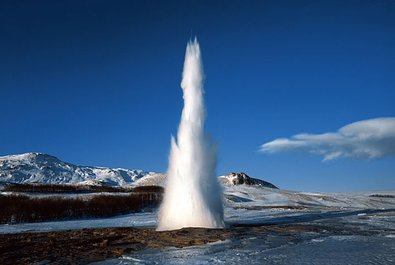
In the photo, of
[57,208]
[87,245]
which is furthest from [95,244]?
[57,208]

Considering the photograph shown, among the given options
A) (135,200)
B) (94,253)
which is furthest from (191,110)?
(135,200)

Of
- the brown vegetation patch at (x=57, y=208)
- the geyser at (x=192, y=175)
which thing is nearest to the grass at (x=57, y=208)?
the brown vegetation patch at (x=57, y=208)

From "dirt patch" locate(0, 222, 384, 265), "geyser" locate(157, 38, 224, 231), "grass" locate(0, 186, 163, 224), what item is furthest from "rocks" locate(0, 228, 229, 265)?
"grass" locate(0, 186, 163, 224)

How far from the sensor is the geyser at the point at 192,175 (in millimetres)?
22250

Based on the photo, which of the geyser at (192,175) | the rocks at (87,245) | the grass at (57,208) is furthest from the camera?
the grass at (57,208)

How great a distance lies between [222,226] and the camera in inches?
891

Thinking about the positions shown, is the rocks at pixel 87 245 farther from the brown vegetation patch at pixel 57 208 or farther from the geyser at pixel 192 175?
the brown vegetation patch at pixel 57 208

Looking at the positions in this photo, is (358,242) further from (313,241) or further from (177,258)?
(177,258)

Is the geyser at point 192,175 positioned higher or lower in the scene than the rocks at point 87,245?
higher

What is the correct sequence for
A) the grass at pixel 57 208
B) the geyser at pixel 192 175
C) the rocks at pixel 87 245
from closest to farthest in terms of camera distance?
the rocks at pixel 87 245, the geyser at pixel 192 175, the grass at pixel 57 208

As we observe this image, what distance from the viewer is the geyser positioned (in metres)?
22.2

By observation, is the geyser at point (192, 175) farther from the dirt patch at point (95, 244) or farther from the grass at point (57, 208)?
the grass at point (57, 208)

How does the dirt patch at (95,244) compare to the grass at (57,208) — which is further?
the grass at (57,208)

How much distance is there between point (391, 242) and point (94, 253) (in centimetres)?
1052
